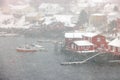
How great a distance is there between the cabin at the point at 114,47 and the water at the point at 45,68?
1.61 ft

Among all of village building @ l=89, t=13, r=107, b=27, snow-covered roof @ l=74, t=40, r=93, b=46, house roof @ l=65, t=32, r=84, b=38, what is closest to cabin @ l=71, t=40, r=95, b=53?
snow-covered roof @ l=74, t=40, r=93, b=46

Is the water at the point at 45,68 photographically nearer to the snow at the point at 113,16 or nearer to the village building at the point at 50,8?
the snow at the point at 113,16

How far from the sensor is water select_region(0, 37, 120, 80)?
7828mm

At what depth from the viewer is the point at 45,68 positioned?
27.4 ft

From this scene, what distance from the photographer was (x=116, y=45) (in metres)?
9.04

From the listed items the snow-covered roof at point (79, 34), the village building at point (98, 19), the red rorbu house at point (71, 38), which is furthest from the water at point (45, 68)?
the village building at point (98, 19)

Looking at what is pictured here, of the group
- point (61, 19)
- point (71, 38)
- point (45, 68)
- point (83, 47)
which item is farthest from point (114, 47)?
point (61, 19)

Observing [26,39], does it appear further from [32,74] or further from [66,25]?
[32,74]

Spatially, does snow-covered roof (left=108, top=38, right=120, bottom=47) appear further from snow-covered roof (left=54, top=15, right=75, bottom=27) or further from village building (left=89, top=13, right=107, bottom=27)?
snow-covered roof (left=54, top=15, right=75, bottom=27)

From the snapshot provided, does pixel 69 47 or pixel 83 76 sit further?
pixel 69 47

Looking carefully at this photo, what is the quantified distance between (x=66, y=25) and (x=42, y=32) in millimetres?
642

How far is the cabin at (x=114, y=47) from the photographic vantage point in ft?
29.6

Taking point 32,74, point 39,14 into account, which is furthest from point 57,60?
point 39,14

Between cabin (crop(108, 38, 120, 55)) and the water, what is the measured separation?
0.49 metres
